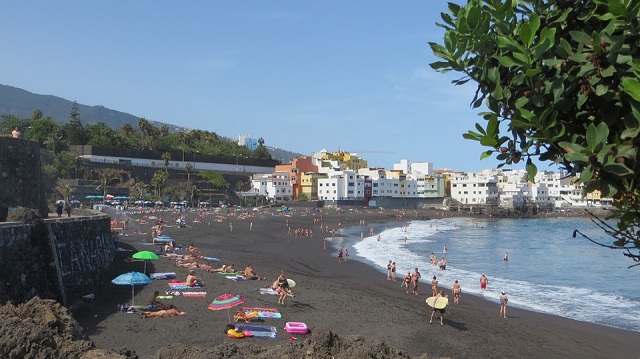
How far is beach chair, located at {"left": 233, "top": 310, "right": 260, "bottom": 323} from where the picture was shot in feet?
46.1

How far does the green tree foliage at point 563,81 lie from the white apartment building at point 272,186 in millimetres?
86632

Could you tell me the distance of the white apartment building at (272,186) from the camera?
302 ft

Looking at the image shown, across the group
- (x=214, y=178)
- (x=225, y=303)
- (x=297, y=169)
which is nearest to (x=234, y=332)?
(x=225, y=303)

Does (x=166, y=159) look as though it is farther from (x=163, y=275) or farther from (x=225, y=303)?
(x=225, y=303)

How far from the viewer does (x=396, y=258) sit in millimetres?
35406

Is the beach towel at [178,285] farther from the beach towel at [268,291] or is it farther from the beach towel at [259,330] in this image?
the beach towel at [259,330]

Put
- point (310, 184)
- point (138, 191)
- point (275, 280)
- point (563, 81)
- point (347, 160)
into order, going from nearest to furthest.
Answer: point (563, 81)
point (275, 280)
point (138, 191)
point (310, 184)
point (347, 160)

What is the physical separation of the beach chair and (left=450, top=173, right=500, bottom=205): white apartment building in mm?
99808

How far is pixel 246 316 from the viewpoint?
Result: 1425 centimetres

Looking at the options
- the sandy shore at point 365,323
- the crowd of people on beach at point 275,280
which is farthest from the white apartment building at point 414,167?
the sandy shore at point 365,323

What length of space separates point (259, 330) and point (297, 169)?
8869cm

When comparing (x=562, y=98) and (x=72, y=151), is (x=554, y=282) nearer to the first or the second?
(x=562, y=98)

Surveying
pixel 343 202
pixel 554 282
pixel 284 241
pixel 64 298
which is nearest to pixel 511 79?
pixel 64 298

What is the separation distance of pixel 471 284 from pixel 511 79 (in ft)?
80.9
